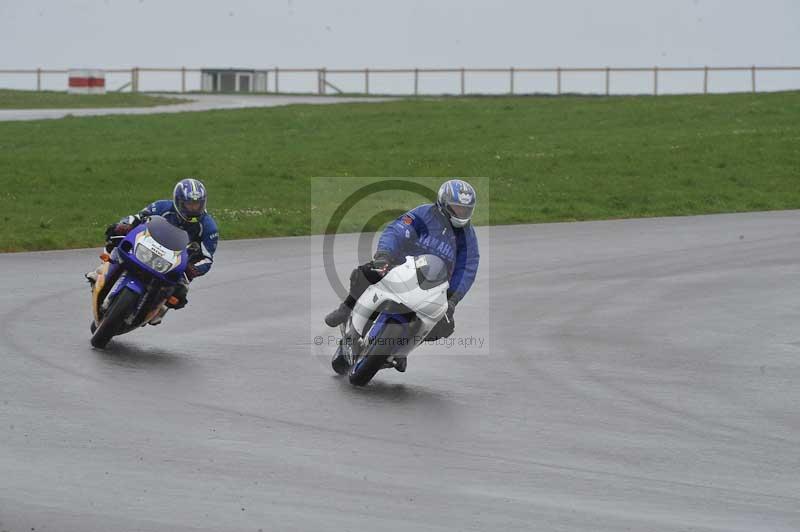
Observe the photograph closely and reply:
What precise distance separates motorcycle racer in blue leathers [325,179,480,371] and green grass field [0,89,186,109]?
36.5 metres

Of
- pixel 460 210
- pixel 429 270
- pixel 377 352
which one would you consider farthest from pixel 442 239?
pixel 377 352

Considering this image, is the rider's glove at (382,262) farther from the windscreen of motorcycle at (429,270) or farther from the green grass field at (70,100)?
the green grass field at (70,100)

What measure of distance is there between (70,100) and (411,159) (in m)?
22.5

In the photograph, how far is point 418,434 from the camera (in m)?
9.06

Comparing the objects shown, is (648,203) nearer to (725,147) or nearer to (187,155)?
(725,147)

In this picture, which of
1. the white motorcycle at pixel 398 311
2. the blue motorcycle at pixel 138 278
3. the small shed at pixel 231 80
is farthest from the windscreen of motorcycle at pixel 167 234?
the small shed at pixel 231 80

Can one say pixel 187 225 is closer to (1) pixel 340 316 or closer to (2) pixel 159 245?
(2) pixel 159 245

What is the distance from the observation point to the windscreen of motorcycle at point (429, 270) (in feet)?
33.9

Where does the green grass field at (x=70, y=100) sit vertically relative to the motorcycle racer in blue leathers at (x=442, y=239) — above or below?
above

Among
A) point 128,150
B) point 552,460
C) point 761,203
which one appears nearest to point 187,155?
point 128,150

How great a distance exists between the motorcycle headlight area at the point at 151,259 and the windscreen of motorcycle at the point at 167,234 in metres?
0.16

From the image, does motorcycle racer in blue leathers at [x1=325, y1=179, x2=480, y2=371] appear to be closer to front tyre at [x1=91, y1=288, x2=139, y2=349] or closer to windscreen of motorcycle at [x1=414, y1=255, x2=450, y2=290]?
windscreen of motorcycle at [x1=414, y1=255, x2=450, y2=290]

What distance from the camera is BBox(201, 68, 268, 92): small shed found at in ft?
217

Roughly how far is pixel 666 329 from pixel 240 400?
5.34 metres
